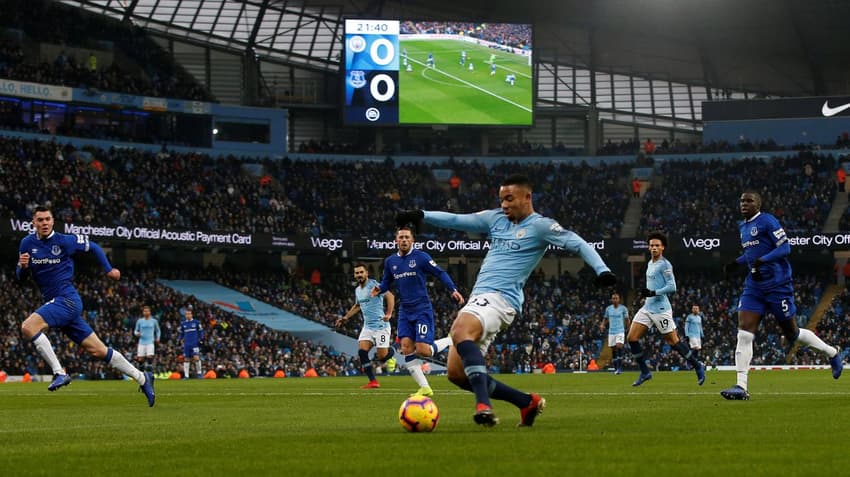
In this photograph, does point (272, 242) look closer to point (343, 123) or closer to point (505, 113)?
point (343, 123)

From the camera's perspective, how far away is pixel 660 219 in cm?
6550

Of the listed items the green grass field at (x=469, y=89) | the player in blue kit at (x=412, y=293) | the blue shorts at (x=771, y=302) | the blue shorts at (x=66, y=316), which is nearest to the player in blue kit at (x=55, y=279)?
the blue shorts at (x=66, y=316)

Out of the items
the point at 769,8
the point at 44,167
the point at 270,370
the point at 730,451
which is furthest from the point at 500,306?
the point at 769,8

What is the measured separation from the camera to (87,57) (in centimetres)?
6644

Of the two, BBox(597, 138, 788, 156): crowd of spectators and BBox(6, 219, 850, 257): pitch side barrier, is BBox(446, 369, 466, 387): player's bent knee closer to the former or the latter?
BBox(6, 219, 850, 257): pitch side barrier

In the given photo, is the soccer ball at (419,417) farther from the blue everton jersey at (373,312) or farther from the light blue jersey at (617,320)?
the light blue jersey at (617,320)

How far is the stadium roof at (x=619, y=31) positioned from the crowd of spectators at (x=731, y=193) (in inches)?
322

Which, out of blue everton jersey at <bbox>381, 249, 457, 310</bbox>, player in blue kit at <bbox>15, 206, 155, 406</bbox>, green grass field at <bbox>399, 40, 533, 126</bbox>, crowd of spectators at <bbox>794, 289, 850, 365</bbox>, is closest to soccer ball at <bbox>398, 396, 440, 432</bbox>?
player in blue kit at <bbox>15, 206, 155, 406</bbox>

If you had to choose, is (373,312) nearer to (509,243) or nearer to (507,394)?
(509,243)

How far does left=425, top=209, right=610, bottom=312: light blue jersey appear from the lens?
1091 cm

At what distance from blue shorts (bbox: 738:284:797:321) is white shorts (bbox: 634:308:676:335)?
23.9ft

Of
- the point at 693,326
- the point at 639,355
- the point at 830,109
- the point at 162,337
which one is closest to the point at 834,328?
the point at 830,109

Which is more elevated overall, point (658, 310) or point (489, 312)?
point (489, 312)

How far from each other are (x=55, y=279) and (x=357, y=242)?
43.8 m
